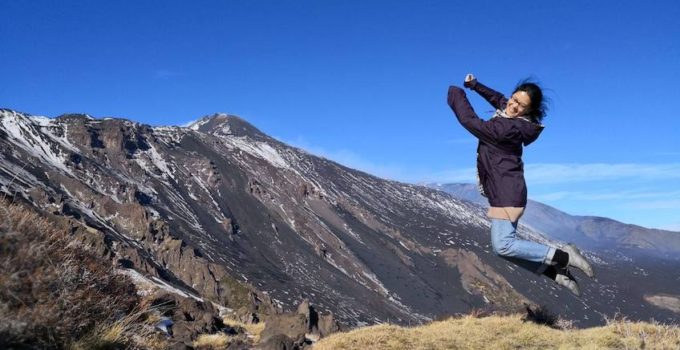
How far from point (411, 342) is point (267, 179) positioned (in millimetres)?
123168

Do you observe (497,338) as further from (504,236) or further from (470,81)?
(470,81)

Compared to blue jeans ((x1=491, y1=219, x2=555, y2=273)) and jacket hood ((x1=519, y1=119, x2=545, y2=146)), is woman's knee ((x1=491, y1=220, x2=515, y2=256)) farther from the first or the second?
jacket hood ((x1=519, y1=119, x2=545, y2=146))

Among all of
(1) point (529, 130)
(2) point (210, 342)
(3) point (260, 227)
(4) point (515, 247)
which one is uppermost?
(3) point (260, 227)

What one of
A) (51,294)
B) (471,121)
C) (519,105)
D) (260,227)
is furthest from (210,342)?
(260,227)

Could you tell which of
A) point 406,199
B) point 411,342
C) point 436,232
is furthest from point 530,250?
point 406,199

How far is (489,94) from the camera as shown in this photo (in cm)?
586

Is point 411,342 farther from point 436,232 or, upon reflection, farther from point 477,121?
point 436,232

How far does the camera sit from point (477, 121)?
508 centimetres

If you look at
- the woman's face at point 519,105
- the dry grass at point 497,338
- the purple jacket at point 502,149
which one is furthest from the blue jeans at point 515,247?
the dry grass at point 497,338

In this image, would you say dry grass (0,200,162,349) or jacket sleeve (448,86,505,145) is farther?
jacket sleeve (448,86,505,145)

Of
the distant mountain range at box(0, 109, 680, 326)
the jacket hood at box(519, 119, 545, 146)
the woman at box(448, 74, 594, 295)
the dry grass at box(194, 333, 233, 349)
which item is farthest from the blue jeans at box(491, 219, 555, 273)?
the distant mountain range at box(0, 109, 680, 326)

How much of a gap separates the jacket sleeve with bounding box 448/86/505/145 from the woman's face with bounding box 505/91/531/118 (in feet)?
1.28

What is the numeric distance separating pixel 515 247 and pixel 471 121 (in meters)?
1.23

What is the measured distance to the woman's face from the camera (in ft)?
17.3
